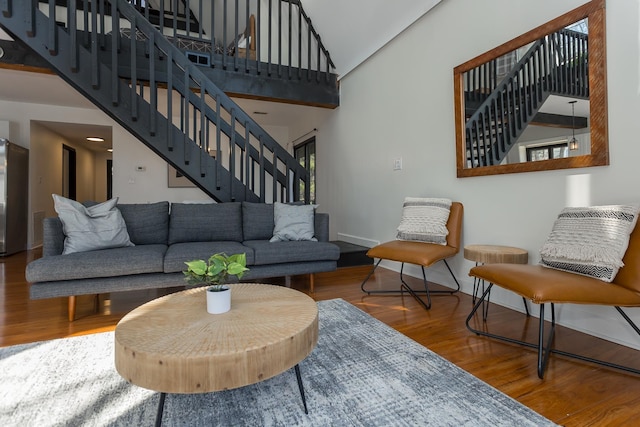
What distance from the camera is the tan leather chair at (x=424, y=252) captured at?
2.47m

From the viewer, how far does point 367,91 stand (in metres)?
4.20

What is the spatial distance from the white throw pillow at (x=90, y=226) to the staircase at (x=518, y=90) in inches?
119

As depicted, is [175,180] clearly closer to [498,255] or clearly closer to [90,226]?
[90,226]

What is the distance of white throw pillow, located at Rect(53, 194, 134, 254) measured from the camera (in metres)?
2.49

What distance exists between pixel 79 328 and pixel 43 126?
5498 millimetres

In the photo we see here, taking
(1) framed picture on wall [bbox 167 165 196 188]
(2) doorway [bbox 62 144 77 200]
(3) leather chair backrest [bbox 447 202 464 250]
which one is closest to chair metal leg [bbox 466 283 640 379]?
(3) leather chair backrest [bbox 447 202 464 250]

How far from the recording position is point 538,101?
7.62 feet

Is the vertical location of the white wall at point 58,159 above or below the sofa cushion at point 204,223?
above

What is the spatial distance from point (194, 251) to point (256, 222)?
802 millimetres

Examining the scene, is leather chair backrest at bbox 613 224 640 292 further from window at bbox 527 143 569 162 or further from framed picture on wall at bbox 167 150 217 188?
framed picture on wall at bbox 167 150 217 188

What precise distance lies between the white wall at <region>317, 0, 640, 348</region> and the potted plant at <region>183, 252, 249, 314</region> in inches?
83.1

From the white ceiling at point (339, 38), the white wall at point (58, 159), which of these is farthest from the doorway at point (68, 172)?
the white ceiling at point (339, 38)

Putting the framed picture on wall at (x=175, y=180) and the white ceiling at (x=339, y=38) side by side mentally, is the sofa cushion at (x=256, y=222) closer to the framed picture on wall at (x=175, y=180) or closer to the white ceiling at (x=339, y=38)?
the white ceiling at (x=339, y=38)

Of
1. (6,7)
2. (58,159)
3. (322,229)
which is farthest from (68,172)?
(322,229)
